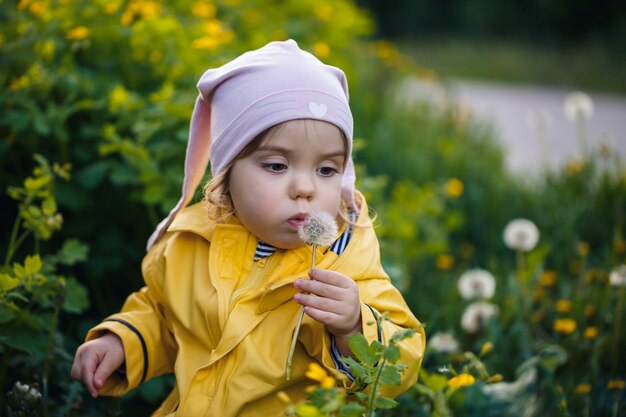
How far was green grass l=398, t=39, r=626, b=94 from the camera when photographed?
10.5 m

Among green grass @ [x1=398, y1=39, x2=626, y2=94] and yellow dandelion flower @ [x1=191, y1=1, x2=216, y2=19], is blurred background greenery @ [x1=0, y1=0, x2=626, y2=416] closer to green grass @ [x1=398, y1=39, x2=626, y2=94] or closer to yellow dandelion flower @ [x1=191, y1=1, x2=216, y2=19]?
yellow dandelion flower @ [x1=191, y1=1, x2=216, y2=19]

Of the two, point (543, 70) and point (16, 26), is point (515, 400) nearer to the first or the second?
point (16, 26)

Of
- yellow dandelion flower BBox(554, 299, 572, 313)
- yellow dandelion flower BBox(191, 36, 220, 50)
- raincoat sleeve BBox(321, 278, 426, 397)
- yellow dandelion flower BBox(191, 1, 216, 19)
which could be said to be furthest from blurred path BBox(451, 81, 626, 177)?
raincoat sleeve BBox(321, 278, 426, 397)

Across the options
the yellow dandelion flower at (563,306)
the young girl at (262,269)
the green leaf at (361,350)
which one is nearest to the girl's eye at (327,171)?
the young girl at (262,269)

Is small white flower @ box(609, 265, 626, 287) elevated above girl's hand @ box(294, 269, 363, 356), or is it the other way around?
girl's hand @ box(294, 269, 363, 356)

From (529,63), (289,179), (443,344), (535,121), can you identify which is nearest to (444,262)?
(443,344)

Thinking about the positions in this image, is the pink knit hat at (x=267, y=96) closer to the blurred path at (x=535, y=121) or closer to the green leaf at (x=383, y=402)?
the green leaf at (x=383, y=402)

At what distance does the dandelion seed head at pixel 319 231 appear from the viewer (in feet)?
5.46

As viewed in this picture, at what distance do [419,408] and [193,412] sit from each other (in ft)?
2.95

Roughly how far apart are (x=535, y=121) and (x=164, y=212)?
2788mm

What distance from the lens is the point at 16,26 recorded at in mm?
2945

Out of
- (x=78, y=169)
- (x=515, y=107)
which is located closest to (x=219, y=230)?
(x=78, y=169)

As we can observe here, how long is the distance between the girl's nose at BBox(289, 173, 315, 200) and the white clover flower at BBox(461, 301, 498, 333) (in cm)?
148

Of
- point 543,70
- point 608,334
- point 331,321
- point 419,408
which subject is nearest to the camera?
point 331,321
